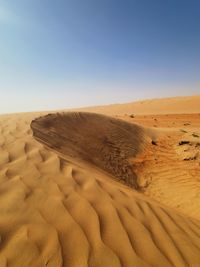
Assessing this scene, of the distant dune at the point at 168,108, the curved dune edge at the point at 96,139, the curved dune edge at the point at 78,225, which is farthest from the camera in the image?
the distant dune at the point at 168,108

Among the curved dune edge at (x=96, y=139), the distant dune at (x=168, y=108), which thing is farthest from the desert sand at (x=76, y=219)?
the distant dune at (x=168, y=108)

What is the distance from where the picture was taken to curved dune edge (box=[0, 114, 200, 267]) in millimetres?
1792

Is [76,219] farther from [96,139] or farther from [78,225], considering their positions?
[96,139]

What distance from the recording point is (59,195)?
101 inches

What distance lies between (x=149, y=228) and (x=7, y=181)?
1.64m

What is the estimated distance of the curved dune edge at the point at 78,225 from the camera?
1792 millimetres

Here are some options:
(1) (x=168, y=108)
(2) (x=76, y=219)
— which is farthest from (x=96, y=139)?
(1) (x=168, y=108)

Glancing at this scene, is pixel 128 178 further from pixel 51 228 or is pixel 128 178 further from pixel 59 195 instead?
pixel 51 228

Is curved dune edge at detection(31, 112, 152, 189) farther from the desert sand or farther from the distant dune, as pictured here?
the distant dune

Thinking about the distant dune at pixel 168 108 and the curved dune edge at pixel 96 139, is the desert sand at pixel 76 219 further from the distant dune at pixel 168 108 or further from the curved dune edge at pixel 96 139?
the distant dune at pixel 168 108

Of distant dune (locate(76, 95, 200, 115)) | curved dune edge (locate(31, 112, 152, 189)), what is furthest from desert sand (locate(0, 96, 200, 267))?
distant dune (locate(76, 95, 200, 115))

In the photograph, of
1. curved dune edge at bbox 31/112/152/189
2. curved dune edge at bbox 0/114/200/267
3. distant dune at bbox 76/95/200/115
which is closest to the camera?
curved dune edge at bbox 0/114/200/267

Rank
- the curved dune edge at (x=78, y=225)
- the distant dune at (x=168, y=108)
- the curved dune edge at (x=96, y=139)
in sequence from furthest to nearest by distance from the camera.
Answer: the distant dune at (x=168, y=108) → the curved dune edge at (x=96, y=139) → the curved dune edge at (x=78, y=225)

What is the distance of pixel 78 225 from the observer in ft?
6.95
